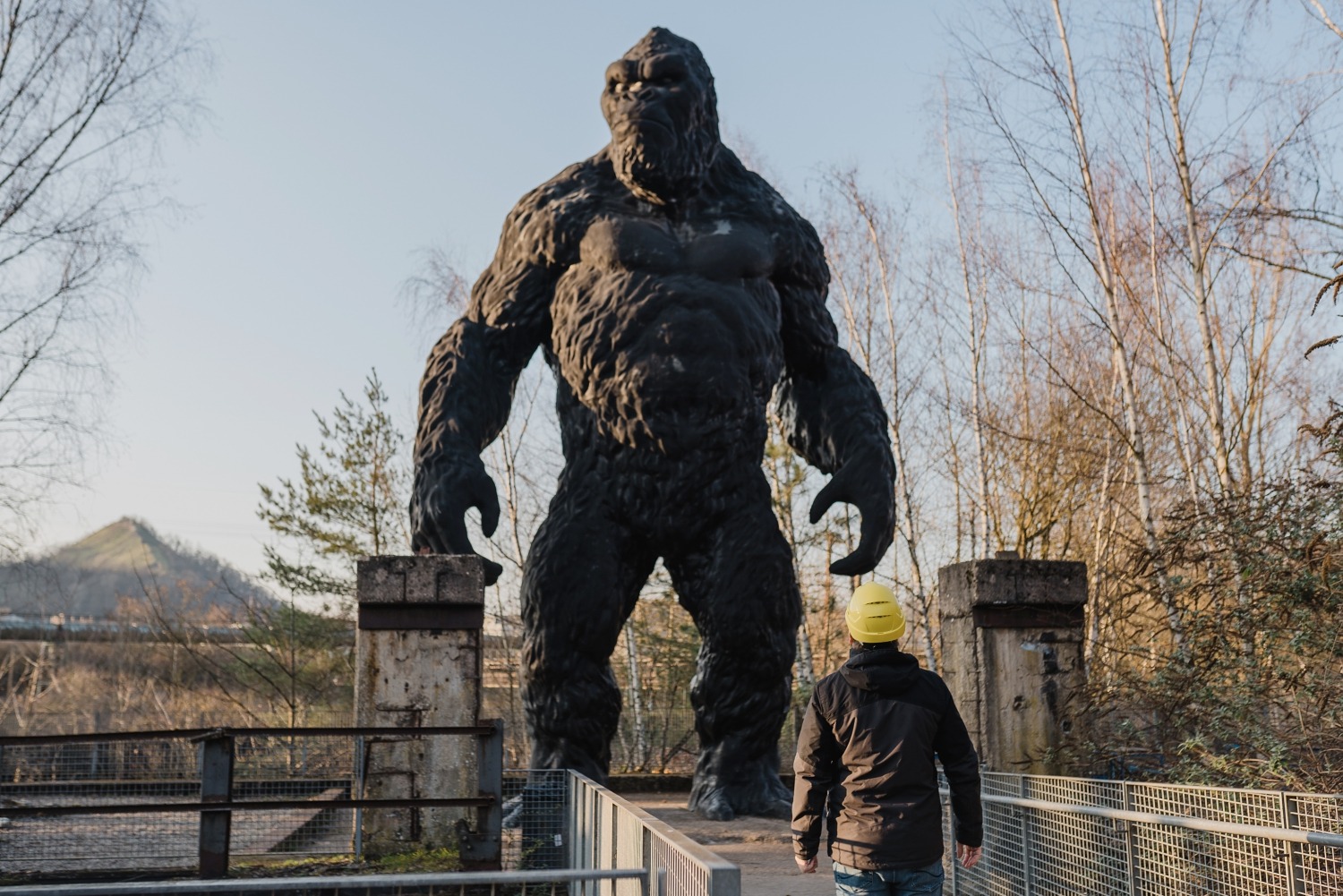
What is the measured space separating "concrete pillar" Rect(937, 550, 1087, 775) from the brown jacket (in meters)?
2.58

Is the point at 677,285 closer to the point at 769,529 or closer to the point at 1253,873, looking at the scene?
the point at 769,529

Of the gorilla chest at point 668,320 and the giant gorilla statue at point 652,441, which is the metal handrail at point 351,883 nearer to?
the giant gorilla statue at point 652,441

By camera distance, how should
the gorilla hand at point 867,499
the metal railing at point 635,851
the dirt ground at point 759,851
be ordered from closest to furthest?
the metal railing at point 635,851 < the dirt ground at point 759,851 < the gorilla hand at point 867,499

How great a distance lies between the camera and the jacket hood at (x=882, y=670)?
300 centimetres

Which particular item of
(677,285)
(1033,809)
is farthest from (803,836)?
(677,285)

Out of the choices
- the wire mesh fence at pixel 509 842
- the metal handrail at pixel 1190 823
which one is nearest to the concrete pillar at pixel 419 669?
the wire mesh fence at pixel 509 842

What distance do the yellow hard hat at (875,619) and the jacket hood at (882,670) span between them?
0.04 m

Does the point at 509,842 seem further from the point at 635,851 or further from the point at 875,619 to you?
the point at 875,619

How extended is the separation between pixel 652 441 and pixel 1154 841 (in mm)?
2246

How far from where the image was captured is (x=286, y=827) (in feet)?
24.2

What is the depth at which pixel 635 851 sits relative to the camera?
297cm

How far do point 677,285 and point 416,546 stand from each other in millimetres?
1467

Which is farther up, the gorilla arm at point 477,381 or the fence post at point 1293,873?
the gorilla arm at point 477,381

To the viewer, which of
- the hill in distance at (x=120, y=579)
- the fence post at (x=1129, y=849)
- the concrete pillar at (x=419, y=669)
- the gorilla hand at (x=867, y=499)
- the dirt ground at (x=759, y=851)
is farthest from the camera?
the hill in distance at (x=120, y=579)
